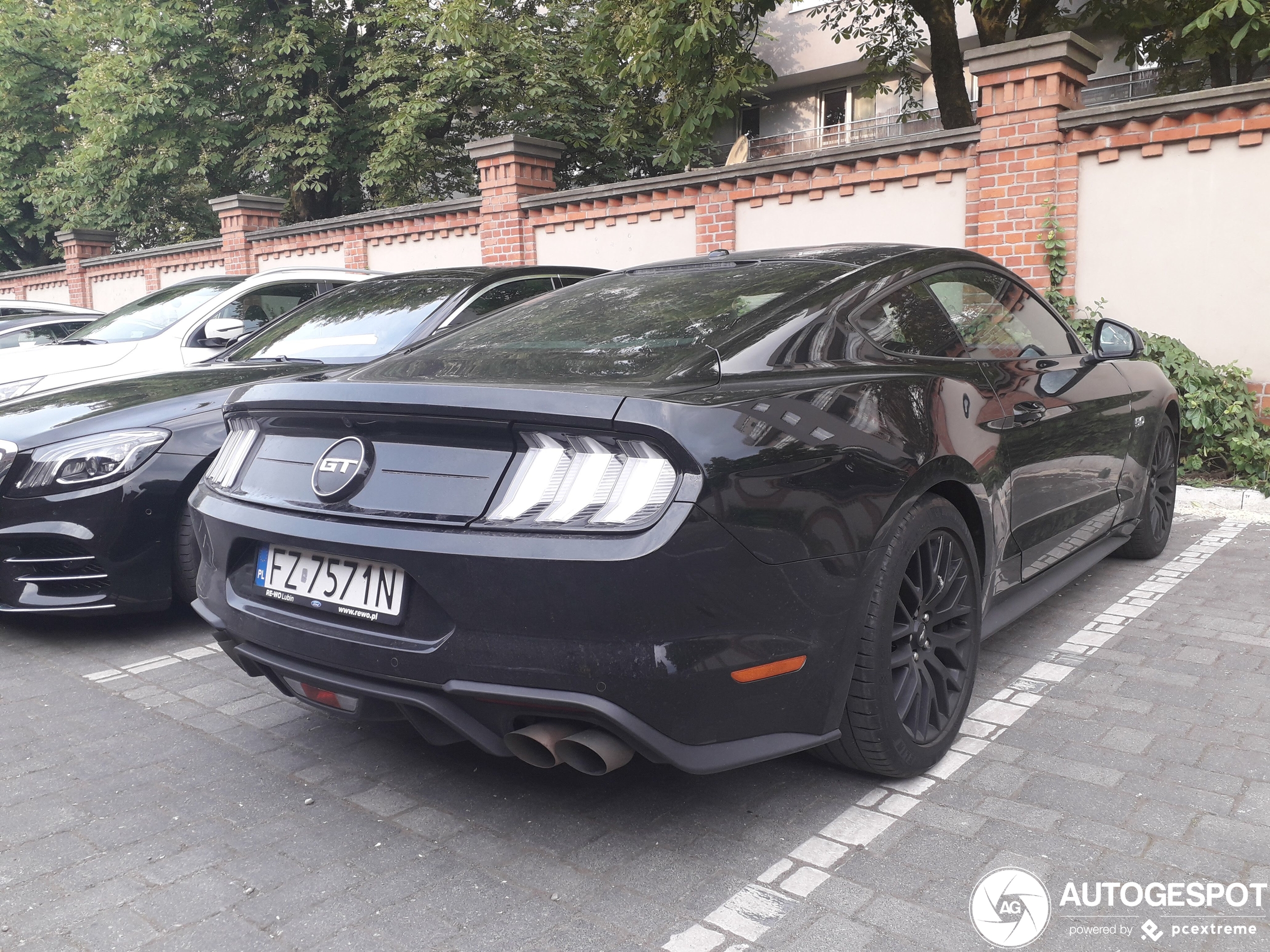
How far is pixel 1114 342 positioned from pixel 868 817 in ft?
8.12

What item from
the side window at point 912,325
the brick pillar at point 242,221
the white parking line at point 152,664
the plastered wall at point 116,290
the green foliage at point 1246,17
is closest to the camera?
the side window at point 912,325

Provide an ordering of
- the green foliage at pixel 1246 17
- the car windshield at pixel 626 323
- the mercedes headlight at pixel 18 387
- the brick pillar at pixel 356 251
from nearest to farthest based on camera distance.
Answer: the car windshield at pixel 626 323 < the mercedes headlight at pixel 18 387 < the green foliage at pixel 1246 17 < the brick pillar at pixel 356 251

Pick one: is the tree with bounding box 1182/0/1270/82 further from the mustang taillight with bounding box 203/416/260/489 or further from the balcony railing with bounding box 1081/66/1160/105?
the mustang taillight with bounding box 203/416/260/489

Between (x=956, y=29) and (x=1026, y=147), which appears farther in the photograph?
(x=956, y=29)

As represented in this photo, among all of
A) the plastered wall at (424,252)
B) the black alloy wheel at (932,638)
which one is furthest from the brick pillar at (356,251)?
the black alloy wheel at (932,638)

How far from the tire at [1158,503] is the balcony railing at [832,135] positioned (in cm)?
1738

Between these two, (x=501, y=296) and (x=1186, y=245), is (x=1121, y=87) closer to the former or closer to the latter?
(x=1186, y=245)

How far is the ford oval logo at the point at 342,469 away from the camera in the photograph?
2.46 meters

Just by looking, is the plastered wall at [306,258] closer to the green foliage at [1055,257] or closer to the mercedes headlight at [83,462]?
the green foliage at [1055,257]

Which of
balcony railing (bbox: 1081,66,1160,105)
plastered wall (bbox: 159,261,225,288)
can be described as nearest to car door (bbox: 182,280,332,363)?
plastered wall (bbox: 159,261,225,288)

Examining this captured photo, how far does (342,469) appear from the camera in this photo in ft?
8.18

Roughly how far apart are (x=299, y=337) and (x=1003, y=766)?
3.88 metres

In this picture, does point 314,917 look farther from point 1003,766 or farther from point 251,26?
point 251,26
